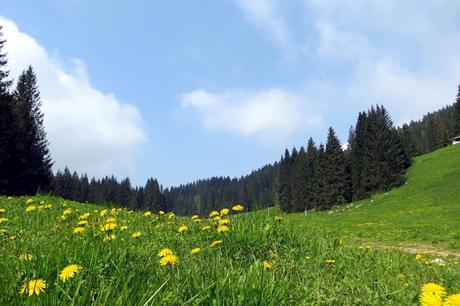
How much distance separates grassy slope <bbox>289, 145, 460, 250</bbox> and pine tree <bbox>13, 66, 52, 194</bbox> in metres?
33.2

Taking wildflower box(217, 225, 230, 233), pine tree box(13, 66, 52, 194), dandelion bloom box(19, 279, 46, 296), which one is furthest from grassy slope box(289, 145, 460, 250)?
pine tree box(13, 66, 52, 194)

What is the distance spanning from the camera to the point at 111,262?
126 inches

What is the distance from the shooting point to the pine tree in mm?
49156

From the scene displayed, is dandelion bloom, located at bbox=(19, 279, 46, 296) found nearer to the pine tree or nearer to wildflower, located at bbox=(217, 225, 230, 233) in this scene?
wildflower, located at bbox=(217, 225, 230, 233)

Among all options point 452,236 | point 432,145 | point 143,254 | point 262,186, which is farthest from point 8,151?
point 262,186

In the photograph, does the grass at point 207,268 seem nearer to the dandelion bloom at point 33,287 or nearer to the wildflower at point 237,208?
the dandelion bloom at point 33,287

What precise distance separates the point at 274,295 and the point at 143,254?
62.9 inches

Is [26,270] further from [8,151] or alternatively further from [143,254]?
[8,151]

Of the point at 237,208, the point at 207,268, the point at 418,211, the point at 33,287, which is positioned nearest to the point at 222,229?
the point at 237,208

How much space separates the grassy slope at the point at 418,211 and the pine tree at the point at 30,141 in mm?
33180

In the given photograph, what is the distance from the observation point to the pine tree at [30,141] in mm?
49156

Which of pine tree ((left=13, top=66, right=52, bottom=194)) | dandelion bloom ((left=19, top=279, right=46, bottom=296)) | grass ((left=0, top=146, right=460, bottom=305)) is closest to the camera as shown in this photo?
dandelion bloom ((left=19, top=279, right=46, bottom=296))

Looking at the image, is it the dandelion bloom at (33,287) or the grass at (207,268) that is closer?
the dandelion bloom at (33,287)

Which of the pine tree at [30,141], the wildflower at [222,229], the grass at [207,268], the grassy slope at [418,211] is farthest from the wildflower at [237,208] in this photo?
the pine tree at [30,141]
